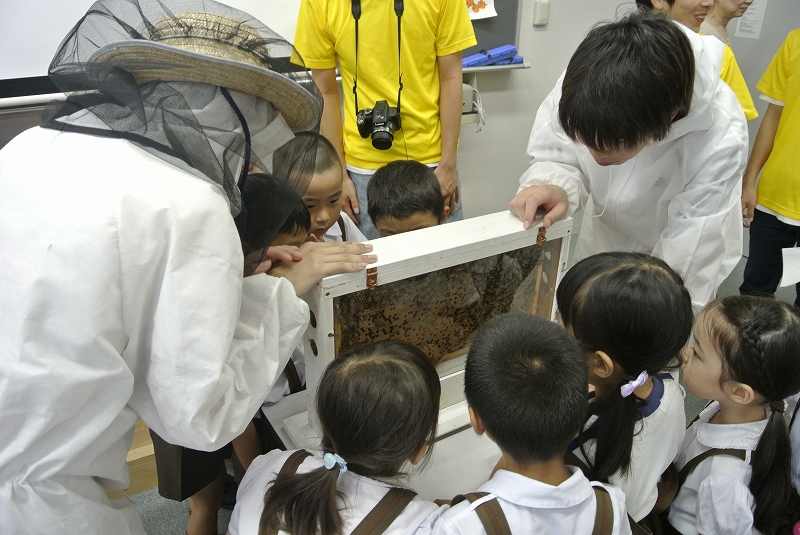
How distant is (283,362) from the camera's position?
0.92 metres

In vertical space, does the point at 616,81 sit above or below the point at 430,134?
above

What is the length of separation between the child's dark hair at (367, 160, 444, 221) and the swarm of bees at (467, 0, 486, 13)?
1619mm

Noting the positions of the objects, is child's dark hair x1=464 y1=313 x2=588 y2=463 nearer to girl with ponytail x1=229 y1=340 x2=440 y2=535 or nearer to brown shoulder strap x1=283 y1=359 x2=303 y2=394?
girl with ponytail x1=229 y1=340 x2=440 y2=535

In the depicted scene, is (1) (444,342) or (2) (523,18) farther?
(2) (523,18)

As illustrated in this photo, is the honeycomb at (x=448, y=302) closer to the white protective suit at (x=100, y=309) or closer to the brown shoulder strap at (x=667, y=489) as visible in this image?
the white protective suit at (x=100, y=309)

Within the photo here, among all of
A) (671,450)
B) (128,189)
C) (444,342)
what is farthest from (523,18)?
(128,189)

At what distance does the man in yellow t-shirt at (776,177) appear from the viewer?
2.12 metres

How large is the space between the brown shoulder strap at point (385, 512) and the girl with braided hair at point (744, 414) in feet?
2.10

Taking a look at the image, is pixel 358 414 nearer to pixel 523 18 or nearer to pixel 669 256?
pixel 669 256

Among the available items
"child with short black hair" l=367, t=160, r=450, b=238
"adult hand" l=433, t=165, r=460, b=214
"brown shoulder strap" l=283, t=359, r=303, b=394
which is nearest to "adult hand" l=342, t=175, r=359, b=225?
"adult hand" l=433, t=165, r=460, b=214

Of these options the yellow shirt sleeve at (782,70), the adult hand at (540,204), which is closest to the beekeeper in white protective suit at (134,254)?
the adult hand at (540,204)

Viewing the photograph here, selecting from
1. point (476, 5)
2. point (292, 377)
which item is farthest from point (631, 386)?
point (476, 5)

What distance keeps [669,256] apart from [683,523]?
1.88 feet

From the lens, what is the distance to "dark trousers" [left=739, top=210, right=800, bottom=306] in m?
2.19
